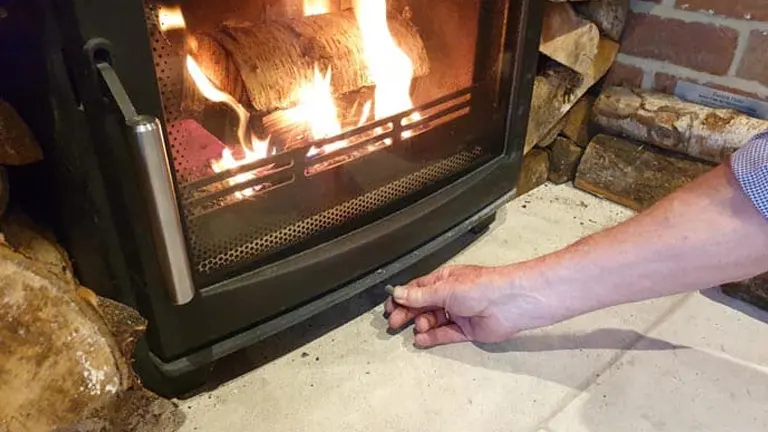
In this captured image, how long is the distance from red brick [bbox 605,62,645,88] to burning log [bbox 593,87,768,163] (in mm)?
24

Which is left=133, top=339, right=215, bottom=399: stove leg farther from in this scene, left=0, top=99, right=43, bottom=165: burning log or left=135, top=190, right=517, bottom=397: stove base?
left=0, top=99, right=43, bottom=165: burning log

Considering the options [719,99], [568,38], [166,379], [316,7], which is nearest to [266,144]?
[316,7]

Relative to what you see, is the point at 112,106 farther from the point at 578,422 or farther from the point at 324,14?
the point at 578,422

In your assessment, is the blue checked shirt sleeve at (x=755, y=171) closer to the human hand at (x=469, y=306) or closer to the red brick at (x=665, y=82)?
the human hand at (x=469, y=306)

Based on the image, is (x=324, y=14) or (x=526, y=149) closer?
(x=324, y=14)

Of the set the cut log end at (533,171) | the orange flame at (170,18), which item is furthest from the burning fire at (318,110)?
the cut log end at (533,171)

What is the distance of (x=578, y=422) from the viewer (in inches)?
36.6

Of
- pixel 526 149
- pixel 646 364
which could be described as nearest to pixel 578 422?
pixel 646 364

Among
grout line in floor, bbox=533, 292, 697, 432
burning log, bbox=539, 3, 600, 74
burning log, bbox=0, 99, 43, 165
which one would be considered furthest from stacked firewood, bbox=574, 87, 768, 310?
burning log, bbox=0, 99, 43, 165

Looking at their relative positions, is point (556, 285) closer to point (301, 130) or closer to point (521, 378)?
point (521, 378)

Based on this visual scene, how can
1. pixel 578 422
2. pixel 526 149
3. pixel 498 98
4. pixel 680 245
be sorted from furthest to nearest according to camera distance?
pixel 526 149
pixel 498 98
pixel 578 422
pixel 680 245

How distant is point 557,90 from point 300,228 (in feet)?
2.11

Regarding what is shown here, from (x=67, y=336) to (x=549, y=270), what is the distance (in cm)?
55

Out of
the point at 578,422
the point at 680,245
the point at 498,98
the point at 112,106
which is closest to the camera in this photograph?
the point at 112,106
